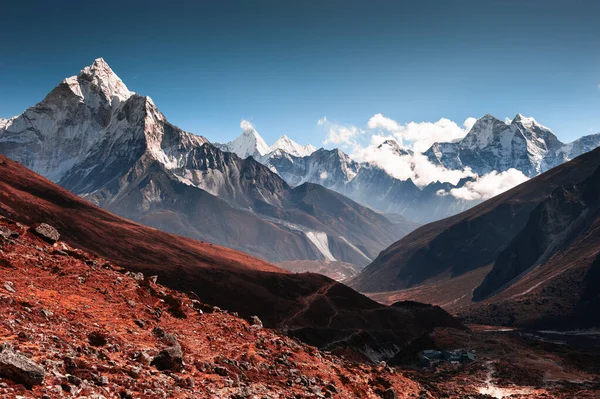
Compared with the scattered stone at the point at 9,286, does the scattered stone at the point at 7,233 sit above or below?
above

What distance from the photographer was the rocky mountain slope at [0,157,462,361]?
14112cm

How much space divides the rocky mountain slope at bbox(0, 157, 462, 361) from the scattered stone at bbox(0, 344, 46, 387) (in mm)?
104427

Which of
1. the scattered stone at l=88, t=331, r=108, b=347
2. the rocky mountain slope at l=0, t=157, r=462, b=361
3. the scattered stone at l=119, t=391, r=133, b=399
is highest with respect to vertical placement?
the scattered stone at l=88, t=331, r=108, b=347

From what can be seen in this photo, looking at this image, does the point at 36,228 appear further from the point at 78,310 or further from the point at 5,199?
the point at 5,199

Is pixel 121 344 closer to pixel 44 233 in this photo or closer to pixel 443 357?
pixel 44 233

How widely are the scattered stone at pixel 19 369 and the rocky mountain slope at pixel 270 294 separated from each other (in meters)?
104

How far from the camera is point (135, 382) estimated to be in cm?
2283

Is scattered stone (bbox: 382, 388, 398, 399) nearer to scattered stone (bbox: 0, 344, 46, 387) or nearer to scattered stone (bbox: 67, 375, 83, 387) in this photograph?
scattered stone (bbox: 67, 375, 83, 387)

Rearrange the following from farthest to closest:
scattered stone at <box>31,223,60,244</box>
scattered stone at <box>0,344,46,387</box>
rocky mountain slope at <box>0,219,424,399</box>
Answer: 1. scattered stone at <box>31,223,60,244</box>
2. rocky mountain slope at <box>0,219,424,399</box>
3. scattered stone at <box>0,344,46,387</box>

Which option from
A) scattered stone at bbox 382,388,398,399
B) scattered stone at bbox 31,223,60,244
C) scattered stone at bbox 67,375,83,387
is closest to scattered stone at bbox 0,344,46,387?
scattered stone at bbox 67,375,83,387

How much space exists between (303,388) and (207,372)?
299 inches

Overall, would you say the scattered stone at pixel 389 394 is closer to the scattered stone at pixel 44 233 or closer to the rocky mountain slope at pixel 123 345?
the rocky mountain slope at pixel 123 345


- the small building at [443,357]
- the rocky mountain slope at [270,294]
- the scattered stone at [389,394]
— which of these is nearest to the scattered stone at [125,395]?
the scattered stone at [389,394]

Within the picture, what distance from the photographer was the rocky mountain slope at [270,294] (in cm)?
14112
